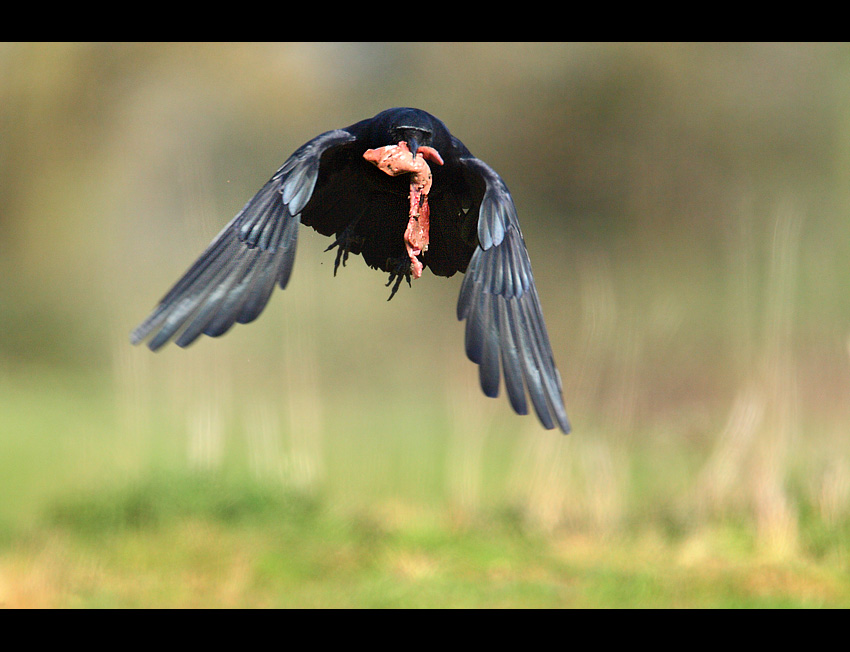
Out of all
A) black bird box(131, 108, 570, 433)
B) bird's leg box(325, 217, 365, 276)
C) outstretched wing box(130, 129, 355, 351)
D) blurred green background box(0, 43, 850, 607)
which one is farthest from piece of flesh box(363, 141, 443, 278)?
blurred green background box(0, 43, 850, 607)

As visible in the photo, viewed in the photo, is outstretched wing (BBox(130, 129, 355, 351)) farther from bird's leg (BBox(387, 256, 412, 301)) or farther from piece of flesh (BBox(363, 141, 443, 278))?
bird's leg (BBox(387, 256, 412, 301))

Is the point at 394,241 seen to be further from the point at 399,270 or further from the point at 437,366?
the point at 437,366

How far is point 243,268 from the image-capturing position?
6.05 feet

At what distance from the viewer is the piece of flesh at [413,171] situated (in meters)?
1.91

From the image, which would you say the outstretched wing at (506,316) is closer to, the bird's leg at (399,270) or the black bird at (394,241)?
the black bird at (394,241)

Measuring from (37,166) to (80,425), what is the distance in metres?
2.97

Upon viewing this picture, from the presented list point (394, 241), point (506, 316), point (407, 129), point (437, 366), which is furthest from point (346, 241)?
point (437, 366)

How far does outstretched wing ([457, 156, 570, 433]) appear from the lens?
1807 millimetres

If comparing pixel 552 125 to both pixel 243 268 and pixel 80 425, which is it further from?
pixel 243 268

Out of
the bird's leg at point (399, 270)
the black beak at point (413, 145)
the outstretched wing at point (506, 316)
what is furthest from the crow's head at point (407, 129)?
the bird's leg at point (399, 270)

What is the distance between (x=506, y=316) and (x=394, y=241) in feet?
1.30

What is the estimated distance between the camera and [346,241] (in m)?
2.21

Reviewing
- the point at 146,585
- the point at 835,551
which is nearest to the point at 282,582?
the point at 146,585

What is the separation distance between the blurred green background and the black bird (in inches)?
44.8
